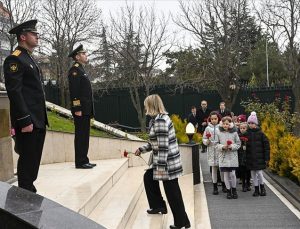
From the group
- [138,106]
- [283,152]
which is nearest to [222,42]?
[138,106]

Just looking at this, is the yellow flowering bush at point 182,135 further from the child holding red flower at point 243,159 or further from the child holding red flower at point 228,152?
the child holding red flower at point 228,152

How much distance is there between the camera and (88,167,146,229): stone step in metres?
5.32

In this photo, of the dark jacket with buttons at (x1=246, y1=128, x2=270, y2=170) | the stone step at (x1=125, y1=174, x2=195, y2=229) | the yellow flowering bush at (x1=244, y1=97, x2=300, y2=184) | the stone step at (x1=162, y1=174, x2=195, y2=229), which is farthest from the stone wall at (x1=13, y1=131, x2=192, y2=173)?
the stone step at (x1=125, y1=174, x2=195, y2=229)

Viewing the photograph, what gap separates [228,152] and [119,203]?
2978mm

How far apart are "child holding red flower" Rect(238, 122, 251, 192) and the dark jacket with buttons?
0.26ft

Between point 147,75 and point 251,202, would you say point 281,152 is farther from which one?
point 147,75

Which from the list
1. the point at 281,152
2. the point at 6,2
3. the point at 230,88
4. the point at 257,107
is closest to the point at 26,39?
the point at 281,152

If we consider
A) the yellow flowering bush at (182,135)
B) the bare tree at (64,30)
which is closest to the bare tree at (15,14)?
the bare tree at (64,30)

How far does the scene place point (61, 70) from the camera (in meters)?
25.5

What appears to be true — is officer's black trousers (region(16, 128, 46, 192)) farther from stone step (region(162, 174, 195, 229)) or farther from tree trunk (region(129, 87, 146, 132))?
tree trunk (region(129, 87, 146, 132))

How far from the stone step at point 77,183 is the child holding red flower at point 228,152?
1.93 m

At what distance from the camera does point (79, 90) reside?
7484mm

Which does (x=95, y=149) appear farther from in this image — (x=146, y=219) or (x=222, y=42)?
(x=222, y=42)

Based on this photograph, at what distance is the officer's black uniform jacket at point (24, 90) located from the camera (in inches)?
180
